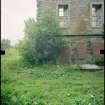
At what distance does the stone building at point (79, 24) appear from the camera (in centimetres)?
485

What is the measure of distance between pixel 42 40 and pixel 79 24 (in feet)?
3.03

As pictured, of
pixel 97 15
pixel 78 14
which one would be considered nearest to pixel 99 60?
pixel 97 15

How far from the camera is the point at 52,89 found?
3.65m

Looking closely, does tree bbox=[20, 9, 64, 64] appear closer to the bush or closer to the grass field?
the grass field

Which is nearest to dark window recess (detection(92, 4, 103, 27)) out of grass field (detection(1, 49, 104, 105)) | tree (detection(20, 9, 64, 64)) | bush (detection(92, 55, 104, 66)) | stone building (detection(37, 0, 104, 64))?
stone building (detection(37, 0, 104, 64))

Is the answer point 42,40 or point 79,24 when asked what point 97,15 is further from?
point 42,40

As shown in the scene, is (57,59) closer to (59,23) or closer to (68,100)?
(59,23)

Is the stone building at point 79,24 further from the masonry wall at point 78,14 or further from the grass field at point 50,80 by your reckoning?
the grass field at point 50,80

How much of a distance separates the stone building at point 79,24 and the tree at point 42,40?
0.62 feet

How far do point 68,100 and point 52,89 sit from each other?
0.69m

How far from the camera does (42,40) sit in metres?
4.52

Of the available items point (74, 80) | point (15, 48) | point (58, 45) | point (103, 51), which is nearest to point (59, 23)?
point (58, 45)

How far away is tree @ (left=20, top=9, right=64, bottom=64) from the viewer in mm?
4375

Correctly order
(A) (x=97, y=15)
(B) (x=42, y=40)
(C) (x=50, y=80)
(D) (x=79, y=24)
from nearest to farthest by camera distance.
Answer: (C) (x=50, y=80)
(B) (x=42, y=40)
(A) (x=97, y=15)
(D) (x=79, y=24)
